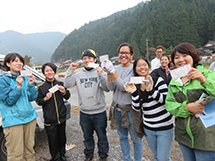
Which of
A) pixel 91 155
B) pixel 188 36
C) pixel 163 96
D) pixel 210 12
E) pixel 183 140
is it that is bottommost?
pixel 91 155

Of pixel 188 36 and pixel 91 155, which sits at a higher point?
pixel 188 36

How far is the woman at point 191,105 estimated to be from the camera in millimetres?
1331

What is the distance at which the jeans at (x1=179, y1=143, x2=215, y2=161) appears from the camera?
1374mm

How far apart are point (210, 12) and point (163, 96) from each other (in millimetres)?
70744

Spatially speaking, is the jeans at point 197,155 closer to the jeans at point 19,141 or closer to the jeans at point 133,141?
the jeans at point 133,141

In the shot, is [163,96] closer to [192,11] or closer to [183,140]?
[183,140]

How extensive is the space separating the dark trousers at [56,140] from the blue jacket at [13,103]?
0.49m

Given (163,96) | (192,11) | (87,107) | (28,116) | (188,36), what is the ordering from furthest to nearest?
(192,11), (188,36), (87,107), (28,116), (163,96)

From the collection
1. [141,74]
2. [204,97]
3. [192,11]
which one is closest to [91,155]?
[141,74]

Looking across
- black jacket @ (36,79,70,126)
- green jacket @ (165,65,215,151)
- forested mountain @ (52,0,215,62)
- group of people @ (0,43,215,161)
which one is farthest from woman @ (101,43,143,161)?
forested mountain @ (52,0,215,62)

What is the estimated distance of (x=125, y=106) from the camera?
2.16 m

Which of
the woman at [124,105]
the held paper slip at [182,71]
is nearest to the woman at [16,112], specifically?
the woman at [124,105]

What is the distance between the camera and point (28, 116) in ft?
7.27

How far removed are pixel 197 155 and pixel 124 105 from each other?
3.56 feet
